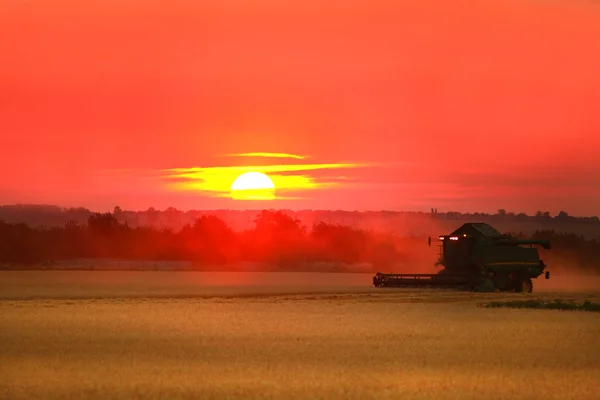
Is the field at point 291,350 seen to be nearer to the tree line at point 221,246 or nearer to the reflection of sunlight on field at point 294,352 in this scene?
the reflection of sunlight on field at point 294,352

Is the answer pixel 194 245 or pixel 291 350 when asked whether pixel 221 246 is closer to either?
pixel 194 245

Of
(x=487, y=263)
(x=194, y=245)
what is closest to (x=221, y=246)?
(x=194, y=245)

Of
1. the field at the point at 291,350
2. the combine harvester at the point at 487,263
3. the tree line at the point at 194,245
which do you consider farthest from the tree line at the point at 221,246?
the field at the point at 291,350

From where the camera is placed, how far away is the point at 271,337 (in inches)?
1133

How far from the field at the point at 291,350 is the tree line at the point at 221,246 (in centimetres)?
7144

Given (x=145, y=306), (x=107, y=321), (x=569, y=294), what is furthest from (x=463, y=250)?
(x=107, y=321)

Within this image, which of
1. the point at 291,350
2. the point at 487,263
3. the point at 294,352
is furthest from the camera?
the point at 487,263

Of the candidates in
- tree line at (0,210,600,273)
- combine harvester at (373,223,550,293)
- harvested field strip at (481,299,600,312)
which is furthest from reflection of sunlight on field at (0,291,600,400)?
tree line at (0,210,600,273)

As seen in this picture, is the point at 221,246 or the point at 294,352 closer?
the point at 294,352

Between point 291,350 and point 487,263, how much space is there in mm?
29800

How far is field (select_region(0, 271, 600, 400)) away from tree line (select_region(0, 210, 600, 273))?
7144 cm

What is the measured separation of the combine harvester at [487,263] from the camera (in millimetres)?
53938

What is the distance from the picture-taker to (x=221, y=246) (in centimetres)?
12938

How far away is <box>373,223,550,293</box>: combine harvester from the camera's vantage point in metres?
53.9
